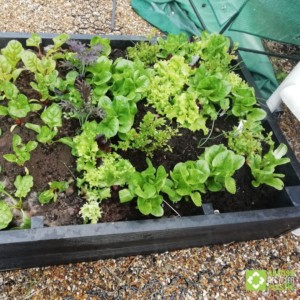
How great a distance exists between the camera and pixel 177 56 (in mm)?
1969

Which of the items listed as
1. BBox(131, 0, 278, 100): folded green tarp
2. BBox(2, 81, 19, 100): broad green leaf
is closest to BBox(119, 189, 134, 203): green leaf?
BBox(2, 81, 19, 100): broad green leaf

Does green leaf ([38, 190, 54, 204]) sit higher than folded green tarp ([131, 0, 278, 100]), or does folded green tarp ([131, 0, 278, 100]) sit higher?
folded green tarp ([131, 0, 278, 100])

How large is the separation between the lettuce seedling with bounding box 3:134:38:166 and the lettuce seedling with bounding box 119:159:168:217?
449 mm

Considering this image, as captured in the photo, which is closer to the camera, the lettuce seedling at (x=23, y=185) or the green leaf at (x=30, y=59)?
the lettuce seedling at (x=23, y=185)

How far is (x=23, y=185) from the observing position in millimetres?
1562

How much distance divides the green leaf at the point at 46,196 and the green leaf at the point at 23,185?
6cm

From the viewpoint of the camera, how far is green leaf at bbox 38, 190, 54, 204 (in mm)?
1585

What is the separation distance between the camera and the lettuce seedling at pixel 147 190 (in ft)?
4.99

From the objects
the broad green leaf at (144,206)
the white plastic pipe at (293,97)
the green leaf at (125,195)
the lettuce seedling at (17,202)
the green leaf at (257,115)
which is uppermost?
the white plastic pipe at (293,97)

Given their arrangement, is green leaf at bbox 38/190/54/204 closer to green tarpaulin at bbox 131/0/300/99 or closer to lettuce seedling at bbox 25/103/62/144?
lettuce seedling at bbox 25/103/62/144

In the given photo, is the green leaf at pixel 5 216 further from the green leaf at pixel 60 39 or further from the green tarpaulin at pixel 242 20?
the green tarpaulin at pixel 242 20

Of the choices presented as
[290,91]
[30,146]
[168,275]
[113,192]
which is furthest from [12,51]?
[290,91]

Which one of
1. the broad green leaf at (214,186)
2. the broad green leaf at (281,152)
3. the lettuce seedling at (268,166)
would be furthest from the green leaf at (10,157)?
the broad green leaf at (281,152)

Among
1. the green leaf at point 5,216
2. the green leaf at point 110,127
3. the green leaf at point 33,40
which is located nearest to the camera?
the green leaf at point 5,216
